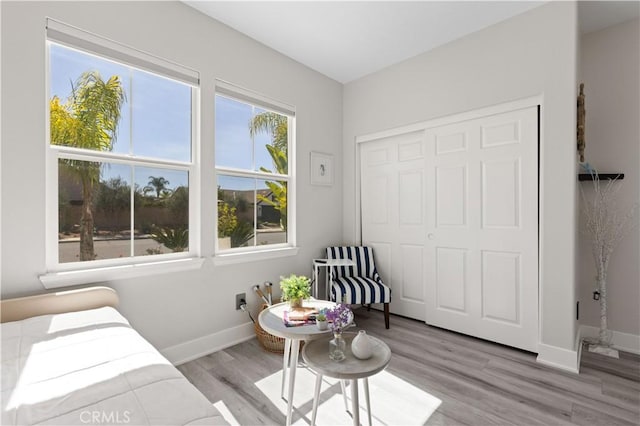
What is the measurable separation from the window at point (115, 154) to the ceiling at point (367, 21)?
2.62ft

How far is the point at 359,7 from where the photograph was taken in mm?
2434

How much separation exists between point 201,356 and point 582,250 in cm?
354

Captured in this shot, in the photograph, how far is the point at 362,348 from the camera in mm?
1406

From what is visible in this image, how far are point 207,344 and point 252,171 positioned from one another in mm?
1570

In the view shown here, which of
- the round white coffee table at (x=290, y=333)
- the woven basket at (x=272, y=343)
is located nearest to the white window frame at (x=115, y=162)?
the woven basket at (x=272, y=343)

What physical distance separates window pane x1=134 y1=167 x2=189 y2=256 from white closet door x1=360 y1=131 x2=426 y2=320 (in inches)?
81.8

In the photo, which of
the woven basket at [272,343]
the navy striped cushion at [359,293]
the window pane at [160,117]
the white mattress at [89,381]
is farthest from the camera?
the navy striped cushion at [359,293]

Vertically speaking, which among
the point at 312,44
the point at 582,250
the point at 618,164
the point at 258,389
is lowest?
the point at 258,389

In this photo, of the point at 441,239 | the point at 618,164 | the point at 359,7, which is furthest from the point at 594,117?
the point at 359,7

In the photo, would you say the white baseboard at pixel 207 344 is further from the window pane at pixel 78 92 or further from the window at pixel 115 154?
the window pane at pixel 78 92

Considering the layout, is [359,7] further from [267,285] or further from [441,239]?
[267,285]

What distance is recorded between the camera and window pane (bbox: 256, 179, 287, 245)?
303cm

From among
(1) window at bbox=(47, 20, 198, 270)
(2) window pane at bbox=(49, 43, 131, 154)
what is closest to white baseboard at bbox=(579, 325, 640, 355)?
(1) window at bbox=(47, 20, 198, 270)

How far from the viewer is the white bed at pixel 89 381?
32.1 inches
